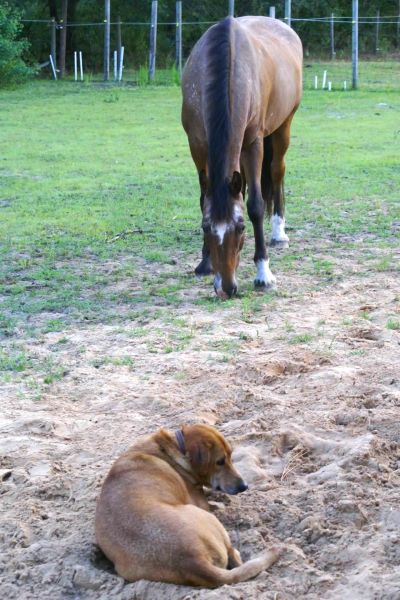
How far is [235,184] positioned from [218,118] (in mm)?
550

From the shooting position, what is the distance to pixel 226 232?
21.1ft

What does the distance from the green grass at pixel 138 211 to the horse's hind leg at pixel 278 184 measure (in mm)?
178

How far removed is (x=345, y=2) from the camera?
39.0 metres

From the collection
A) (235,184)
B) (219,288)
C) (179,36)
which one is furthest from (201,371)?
(179,36)

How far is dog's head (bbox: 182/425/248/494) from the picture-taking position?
11.7 feet

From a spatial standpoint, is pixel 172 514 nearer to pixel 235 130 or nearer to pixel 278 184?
pixel 235 130

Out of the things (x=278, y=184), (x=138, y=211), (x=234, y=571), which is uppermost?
(x=278, y=184)

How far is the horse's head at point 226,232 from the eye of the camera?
21.0 feet

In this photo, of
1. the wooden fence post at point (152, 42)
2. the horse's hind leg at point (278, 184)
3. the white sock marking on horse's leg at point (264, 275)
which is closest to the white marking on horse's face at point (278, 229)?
the horse's hind leg at point (278, 184)

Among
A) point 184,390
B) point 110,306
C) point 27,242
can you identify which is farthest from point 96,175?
point 184,390

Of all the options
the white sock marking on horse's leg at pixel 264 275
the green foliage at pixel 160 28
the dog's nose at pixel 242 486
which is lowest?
the dog's nose at pixel 242 486

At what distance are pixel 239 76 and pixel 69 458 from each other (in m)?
3.68

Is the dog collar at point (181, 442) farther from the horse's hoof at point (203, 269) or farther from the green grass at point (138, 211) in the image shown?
the horse's hoof at point (203, 269)

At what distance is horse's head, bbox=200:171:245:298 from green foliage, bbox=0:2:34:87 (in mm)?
21838
